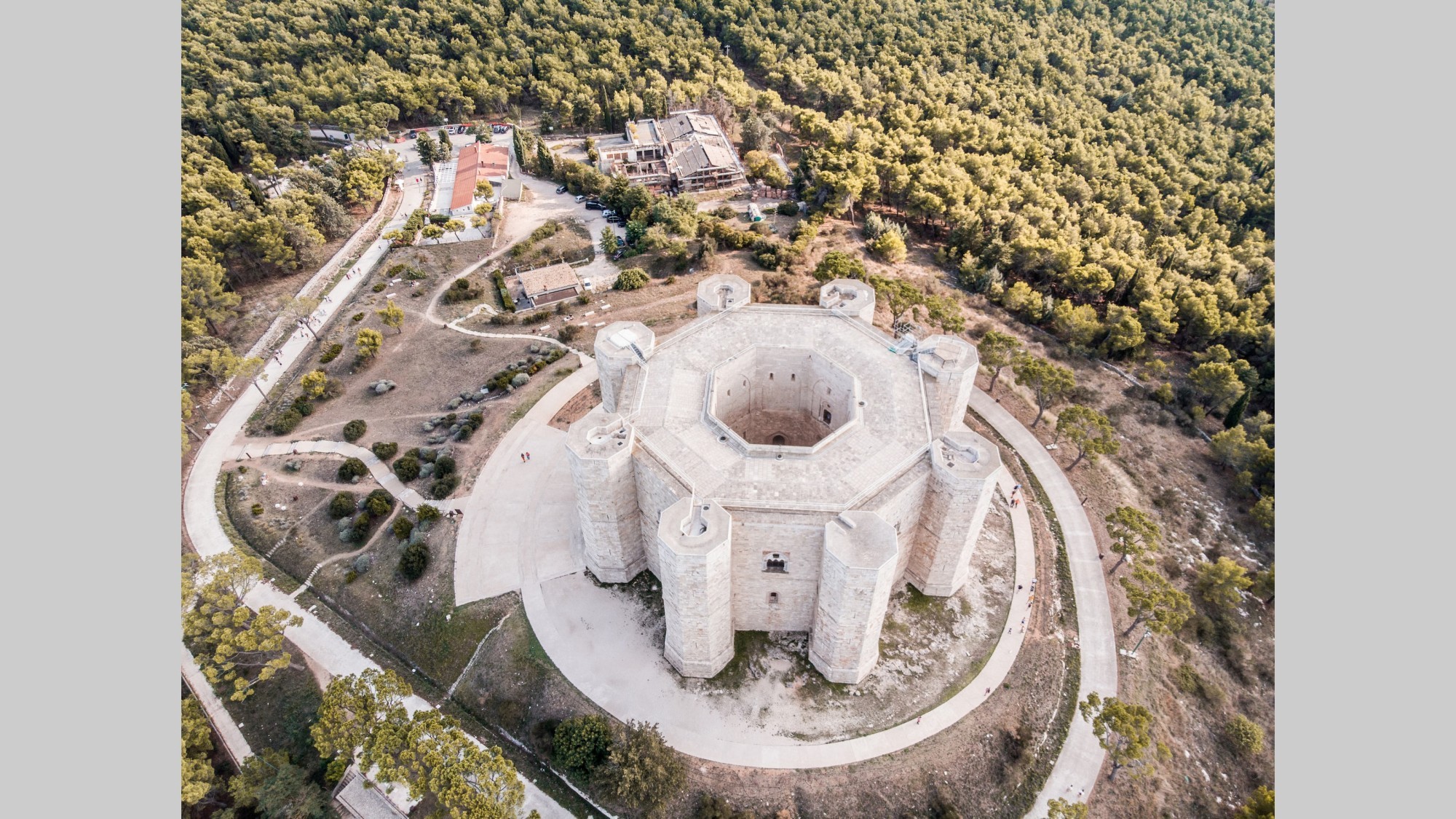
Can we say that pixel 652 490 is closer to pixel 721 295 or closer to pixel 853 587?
pixel 853 587

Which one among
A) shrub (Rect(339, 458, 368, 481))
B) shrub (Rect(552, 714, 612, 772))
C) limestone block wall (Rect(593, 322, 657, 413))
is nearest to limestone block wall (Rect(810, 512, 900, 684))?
shrub (Rect(552, 714, 612, 772))

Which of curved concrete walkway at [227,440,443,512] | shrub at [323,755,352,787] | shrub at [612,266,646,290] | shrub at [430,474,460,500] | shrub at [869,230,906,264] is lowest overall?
shrub at [323,755,352,787]

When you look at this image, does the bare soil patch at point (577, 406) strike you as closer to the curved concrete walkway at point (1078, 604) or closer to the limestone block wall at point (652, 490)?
the limestone block wall at point (652, 490)

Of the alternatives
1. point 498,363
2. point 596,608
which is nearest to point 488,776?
point 596,608

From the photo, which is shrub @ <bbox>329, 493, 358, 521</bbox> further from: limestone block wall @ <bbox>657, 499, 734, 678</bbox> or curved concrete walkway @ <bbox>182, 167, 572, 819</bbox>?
limestone block wall @ <bbox>657, 499, 734, 678</bbox>

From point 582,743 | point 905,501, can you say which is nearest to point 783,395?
point 905,501
